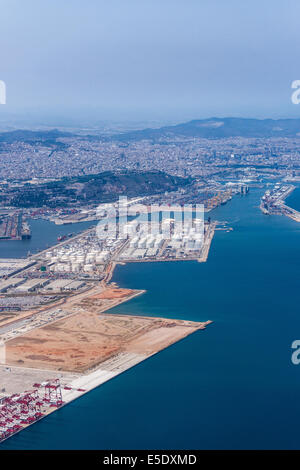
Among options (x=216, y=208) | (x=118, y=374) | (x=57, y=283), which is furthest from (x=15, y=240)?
(x=118, y=374)

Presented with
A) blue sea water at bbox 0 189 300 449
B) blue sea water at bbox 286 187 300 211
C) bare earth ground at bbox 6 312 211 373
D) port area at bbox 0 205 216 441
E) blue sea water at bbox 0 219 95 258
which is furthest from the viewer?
blue sea water at bbox 286 187 300 211

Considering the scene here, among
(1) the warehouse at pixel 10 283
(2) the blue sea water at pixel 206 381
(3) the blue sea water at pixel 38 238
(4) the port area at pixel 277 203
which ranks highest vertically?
(4) the port area at pixel 277 203

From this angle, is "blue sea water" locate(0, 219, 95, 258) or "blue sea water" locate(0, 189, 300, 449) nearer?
"blue sea water" locate(0, 189, 300, 449)

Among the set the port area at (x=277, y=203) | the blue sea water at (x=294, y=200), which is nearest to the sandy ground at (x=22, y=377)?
the port area at (x=277, y=203)

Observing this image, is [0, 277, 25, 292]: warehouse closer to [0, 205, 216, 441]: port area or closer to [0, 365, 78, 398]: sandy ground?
[0, 205, 216, 441]: port area

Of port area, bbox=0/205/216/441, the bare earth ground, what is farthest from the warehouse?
the bare earth ground

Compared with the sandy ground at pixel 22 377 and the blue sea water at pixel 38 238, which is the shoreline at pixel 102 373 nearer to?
the sandy ground at pixel 22 377

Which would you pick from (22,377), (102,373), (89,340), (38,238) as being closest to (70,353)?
(89,340)
